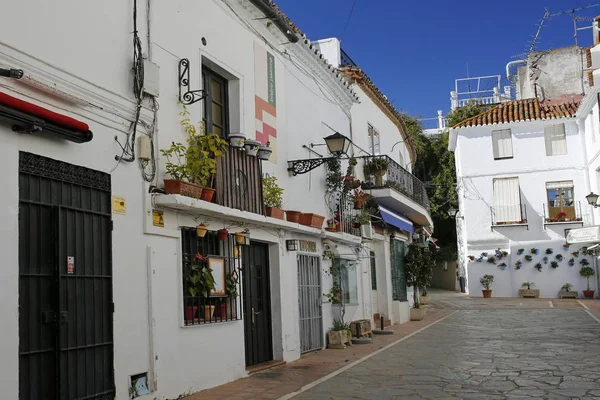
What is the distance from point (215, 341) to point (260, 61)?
18.2 feet

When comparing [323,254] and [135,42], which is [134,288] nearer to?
[135,42]

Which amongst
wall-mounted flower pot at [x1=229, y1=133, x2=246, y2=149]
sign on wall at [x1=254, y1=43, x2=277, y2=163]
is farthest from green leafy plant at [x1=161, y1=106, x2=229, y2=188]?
sign on wall at [x1=254, y1=43, x2=277, y2=163]

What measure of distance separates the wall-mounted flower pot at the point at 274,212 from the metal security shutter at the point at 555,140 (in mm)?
26475

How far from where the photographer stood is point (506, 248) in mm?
34750

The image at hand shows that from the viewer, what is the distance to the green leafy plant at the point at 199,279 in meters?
9.43

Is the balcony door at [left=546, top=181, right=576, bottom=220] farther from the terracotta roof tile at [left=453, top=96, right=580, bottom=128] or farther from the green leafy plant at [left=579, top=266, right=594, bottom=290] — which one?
the terracotta roof tile at [left=453, top=96, right=580, bottom=128]

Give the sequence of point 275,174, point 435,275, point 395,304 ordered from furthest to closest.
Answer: point 435,275
point 395,304
point 275,174

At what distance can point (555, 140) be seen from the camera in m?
34.9

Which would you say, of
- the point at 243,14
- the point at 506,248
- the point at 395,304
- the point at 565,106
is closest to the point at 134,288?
the point at 243,14

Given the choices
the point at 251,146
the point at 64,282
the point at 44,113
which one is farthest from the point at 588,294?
the point at 44,113

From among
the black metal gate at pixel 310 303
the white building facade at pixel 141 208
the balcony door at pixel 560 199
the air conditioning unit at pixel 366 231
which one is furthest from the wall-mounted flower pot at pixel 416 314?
the balcony door at pixel 560 199

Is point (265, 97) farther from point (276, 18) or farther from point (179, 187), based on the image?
point (179, 187)

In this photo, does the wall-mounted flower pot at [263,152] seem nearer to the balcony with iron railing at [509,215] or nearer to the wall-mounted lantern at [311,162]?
the wall-mounted lantern at [311,162]

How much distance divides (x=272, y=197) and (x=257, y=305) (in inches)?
78.6
